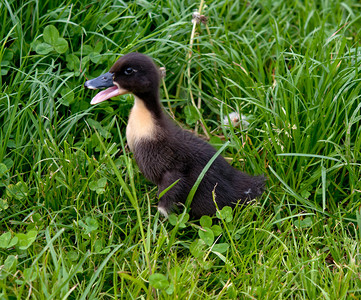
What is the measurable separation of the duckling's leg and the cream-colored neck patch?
307mm

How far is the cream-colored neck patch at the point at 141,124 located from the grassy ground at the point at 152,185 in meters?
0.24

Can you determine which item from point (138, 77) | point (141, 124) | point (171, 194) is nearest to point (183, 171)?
point (171, 194)

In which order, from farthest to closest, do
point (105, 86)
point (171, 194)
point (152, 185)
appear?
1. point (152, 185)
2. point (105, 86)
3. point (171, 194)

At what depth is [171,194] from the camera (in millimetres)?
3701

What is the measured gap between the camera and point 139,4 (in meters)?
4.80

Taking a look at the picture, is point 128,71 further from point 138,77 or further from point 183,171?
point 183,171

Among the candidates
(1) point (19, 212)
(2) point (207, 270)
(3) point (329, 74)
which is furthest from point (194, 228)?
(3) point (329, 74)

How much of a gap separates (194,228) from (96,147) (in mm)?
992

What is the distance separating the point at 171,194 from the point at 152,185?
454 millimetres

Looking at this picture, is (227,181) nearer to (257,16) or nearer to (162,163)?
(162,163)

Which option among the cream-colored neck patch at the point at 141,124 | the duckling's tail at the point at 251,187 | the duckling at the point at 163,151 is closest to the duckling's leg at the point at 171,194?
the duckling at the point at 163,151

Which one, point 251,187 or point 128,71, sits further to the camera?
point 251,187

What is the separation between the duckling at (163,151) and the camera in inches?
147

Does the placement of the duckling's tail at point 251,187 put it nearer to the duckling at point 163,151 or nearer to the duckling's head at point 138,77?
the duckling at point 163,151
